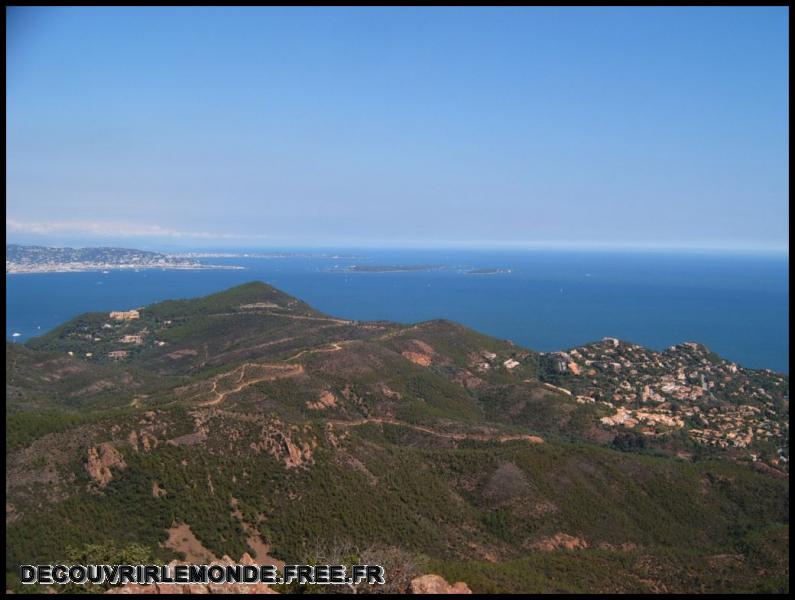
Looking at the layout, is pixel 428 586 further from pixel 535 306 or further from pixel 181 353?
pixel 535 306

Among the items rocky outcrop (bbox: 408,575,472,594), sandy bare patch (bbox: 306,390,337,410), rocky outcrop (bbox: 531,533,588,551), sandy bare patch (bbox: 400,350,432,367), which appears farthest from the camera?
sandy bare patch (bbox: 400,350,432,367)

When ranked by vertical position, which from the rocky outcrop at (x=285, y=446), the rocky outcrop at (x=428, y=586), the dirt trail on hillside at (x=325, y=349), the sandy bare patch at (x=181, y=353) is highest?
the rocky outcrop at (x=428, y=586)

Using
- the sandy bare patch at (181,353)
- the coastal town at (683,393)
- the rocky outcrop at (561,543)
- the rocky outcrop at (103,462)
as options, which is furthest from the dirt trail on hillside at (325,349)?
the rocky outcrop at (561,543)

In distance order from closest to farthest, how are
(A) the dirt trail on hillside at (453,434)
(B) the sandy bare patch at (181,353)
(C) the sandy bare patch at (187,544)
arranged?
(C) the sandy bare patch at (187,544)
(A) the dirt trail on hillside at (453,434)
(B) the sandy bare patch at (181,353)

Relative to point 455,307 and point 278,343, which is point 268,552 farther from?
point 455,307

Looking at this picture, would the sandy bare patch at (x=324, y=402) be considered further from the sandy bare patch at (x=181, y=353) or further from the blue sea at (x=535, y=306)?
the blue sea at (x=535, y=306)

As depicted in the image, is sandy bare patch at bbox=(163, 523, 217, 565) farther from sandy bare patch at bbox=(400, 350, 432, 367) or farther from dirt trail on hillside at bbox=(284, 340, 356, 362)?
sandy bare patch at bbox=(400, 350, 432, 367)

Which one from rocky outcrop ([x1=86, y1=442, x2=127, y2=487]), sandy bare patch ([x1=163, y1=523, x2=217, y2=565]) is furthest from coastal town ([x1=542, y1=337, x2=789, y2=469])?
rocky outcrop ([x1=86, y1=442, x2=127, y2=487])

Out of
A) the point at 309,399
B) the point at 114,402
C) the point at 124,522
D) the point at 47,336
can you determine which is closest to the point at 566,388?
the point at 309,399
